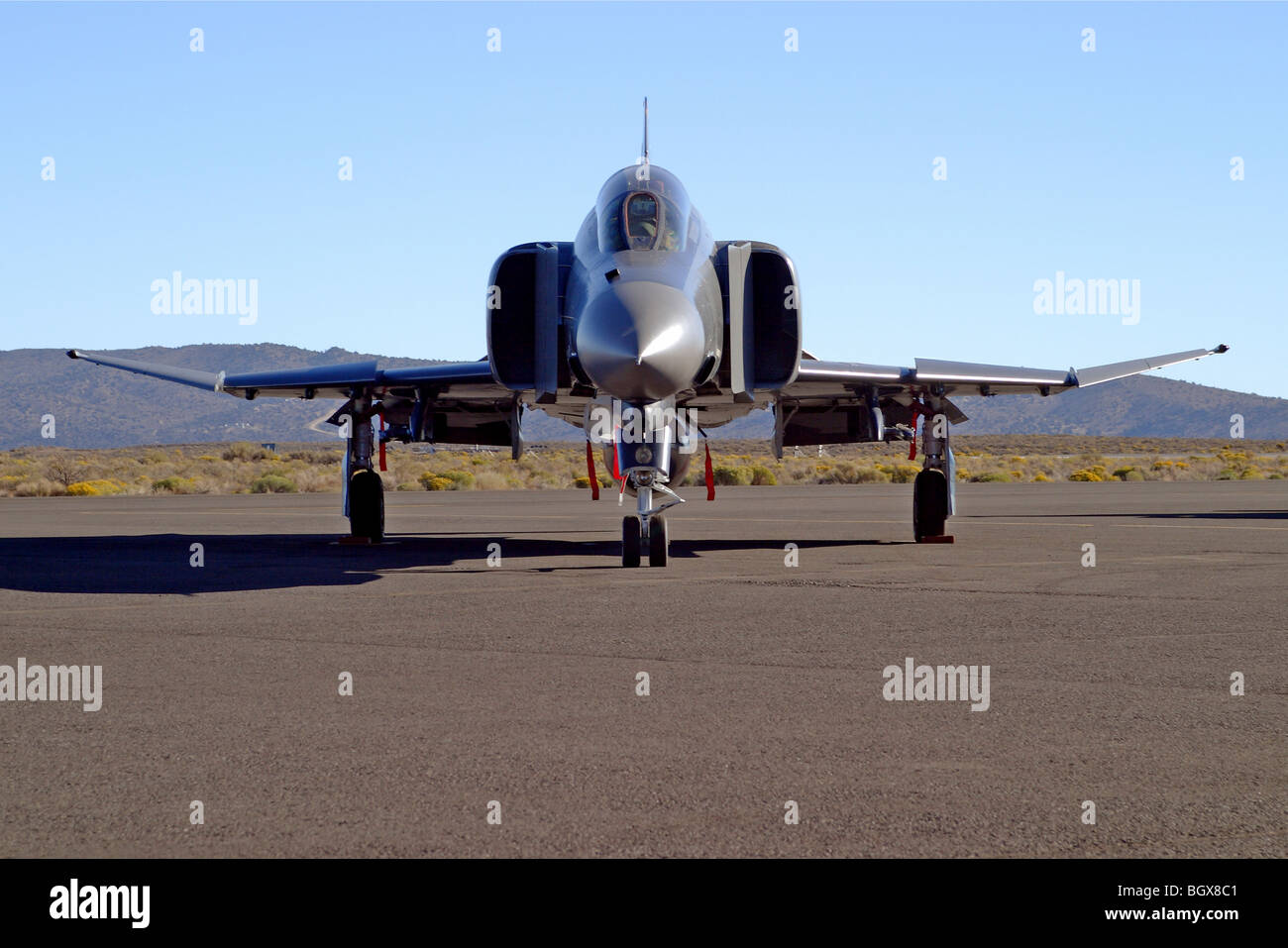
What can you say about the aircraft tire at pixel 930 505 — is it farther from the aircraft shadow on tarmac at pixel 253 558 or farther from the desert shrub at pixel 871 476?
the desert shrub at pixel 871 476

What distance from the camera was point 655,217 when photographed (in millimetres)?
14172

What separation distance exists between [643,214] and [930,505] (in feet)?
22.9

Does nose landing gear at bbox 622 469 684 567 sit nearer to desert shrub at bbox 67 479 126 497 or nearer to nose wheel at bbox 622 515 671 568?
nose wheel at bbox 622 515 671 568

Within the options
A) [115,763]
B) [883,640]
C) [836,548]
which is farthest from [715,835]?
[836,548]

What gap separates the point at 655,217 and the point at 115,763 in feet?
32.2

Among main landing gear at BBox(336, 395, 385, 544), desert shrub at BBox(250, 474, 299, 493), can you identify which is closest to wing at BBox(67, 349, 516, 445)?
main landing gear at BBox(336, 395, 385, 544)

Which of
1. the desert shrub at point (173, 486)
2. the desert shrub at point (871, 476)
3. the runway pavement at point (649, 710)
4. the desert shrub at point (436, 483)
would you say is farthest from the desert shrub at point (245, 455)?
the runway pavement at point (649, 710)

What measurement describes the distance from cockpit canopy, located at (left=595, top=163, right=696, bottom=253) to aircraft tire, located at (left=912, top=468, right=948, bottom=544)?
20.2ft

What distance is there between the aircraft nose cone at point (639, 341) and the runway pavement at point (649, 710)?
196 centimetres

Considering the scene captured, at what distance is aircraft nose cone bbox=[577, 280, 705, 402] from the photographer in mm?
12078

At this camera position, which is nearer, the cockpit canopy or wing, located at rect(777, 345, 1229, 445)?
the cockpit canopy

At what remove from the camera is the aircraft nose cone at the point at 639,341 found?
12078mm

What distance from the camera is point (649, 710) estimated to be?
6.64 m

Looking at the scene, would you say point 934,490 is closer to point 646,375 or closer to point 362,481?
point 646,375
